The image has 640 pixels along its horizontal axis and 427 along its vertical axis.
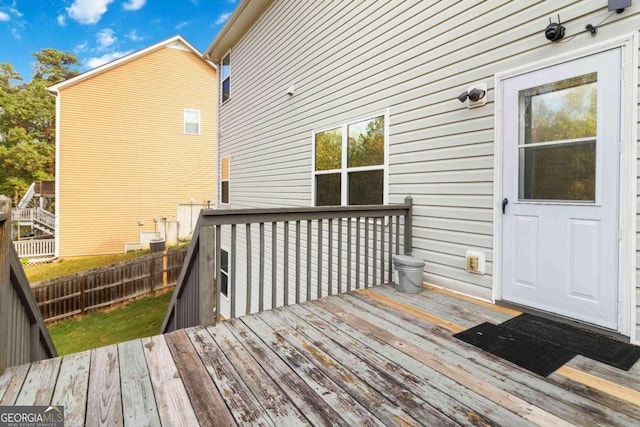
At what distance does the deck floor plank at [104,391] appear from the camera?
141 cm

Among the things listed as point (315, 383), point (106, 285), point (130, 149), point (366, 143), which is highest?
point (130, 149)

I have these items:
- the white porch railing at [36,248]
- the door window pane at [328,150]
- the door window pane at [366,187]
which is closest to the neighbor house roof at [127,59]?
the white porch railing at [36,248]

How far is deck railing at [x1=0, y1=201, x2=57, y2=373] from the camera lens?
1725 millimetres

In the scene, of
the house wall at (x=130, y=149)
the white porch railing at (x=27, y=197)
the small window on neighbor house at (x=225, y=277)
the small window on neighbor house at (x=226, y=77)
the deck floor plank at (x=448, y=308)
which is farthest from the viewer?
the white porch railing at (x=27, y=197)

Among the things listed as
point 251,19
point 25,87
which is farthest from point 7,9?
point 251,19

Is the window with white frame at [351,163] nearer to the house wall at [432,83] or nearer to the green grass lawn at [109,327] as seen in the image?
the house wall at [432,83]

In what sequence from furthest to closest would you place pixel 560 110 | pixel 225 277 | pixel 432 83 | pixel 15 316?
pixel 225 277 < pixel 432 83 < pixel 560 110 < pixel 15 316

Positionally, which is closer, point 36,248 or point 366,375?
point 366,375

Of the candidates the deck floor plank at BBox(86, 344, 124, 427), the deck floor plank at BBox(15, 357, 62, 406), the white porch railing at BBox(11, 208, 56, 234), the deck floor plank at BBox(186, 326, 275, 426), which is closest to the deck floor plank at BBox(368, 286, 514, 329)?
the deck floor plank at BBox(186, 326, 275, 426)

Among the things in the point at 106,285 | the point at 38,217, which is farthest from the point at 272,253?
the point at 38,217

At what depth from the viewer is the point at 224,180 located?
910 centimetres

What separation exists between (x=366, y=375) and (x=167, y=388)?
1.07 m

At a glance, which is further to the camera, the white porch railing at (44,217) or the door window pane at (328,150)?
the white porch railing at (44,217)

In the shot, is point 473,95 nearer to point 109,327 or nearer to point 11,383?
point 11,383
